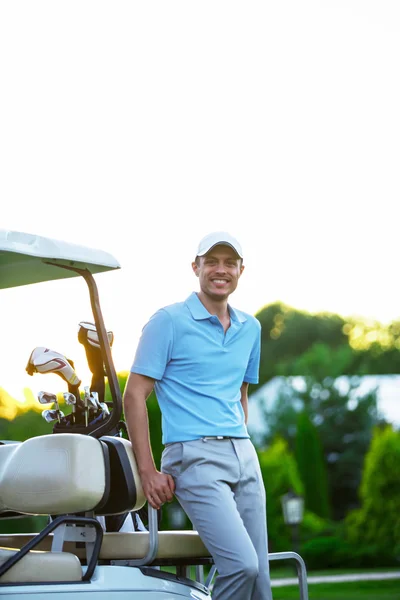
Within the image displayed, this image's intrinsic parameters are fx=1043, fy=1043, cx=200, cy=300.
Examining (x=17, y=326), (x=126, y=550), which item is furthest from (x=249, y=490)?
(x=17, y=326)

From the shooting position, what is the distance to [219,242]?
155 inches

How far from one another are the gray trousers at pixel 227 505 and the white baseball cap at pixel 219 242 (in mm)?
721

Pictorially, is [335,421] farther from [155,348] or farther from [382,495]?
[155,348]

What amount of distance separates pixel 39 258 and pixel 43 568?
1.11 metres

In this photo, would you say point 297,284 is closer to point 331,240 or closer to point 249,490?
point 331,240

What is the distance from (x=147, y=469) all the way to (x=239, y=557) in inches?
18.0

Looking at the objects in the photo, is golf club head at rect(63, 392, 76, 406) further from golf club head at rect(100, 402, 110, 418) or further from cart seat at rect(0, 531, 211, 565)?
cart seat at rect(0, 531, 211, 565)

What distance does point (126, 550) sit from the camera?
3.85 meters

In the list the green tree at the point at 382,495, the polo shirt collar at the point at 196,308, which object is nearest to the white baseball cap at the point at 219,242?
the polo shirt collar at the point at 196,308

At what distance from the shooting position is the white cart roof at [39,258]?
369 cm

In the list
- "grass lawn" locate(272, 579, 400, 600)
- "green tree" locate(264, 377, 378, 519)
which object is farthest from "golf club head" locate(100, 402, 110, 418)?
"green tree" locate(264, 377, 378, 519)

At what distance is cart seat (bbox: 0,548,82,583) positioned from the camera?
357 cm

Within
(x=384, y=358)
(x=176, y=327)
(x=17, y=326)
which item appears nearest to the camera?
(x=176, y=327)

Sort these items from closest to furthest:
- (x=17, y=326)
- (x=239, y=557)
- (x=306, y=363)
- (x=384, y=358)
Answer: (x=239, y=557), (x=17, y=326), (x=306, y=363), (x=384, y=358)
